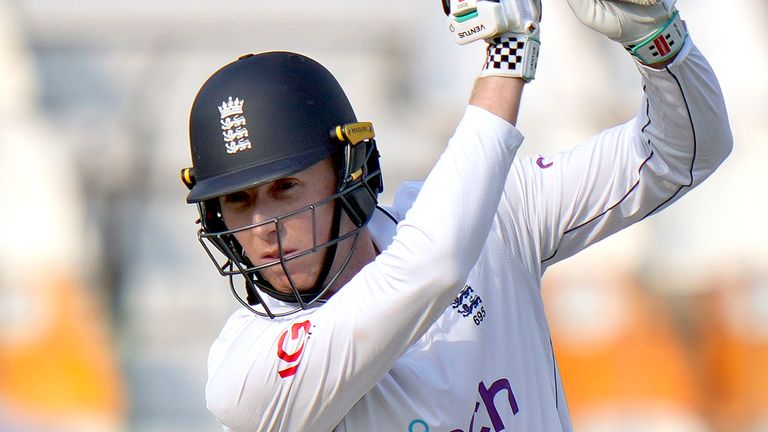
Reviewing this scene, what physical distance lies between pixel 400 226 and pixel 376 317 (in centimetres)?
14

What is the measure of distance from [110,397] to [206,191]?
2.43 metres

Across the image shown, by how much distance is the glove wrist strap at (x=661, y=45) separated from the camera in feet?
5.61

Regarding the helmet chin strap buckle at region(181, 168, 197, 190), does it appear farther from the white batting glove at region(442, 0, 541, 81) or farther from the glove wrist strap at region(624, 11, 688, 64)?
the glove wrist strap at region(624, 11, 688, 64)

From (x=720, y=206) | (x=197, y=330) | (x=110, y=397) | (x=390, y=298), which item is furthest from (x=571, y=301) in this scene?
(x=390, y=298)

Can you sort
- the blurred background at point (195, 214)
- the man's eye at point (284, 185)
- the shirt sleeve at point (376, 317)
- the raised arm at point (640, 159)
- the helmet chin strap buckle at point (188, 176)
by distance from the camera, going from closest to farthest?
the shirt sleeve at point (376, 317) < the raised arm at point (640, 159) < the man's eye at point (284, 185) < the helmet chin strap buckle at point (188, 176) < the blurred background at point (195, 214)

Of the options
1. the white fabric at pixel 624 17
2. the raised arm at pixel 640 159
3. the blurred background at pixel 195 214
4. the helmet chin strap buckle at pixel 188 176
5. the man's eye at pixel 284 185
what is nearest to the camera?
the white fabric at pixel 624 17

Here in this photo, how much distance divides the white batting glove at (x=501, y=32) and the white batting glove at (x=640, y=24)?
126 mm

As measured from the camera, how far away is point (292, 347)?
5.65 ft

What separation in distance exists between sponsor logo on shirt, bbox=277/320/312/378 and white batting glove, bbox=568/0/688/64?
670mm

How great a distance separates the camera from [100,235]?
4254mm

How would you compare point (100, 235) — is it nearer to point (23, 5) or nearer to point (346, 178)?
point (23, 5)

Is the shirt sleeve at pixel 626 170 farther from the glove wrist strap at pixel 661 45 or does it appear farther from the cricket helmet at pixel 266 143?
the cricket helmet at pixel 266 143

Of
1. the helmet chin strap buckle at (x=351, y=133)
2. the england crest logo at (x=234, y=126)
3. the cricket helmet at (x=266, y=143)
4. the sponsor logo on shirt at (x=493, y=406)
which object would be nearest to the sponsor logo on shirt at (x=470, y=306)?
the sponsor logo on shirt at (x=493, y=406)

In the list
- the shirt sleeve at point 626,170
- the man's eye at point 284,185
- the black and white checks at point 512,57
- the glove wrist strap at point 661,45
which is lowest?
the shirt sleeve at point 626,170
